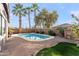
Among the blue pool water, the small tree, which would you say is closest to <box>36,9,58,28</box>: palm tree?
the blue pool water

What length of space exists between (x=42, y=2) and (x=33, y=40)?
0.56 m

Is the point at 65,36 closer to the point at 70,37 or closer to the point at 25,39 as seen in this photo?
the point at 70,37

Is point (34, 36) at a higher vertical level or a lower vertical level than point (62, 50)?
higher

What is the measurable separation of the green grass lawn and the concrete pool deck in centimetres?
6

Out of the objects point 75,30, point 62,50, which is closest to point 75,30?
point 75,30

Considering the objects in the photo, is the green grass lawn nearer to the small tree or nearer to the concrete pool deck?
the concrete pool deck

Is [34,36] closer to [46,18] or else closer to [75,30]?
[46,18]

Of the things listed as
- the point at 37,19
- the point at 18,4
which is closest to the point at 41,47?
the point at 37,19

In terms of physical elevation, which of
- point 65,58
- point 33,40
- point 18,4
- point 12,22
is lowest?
point 65,58

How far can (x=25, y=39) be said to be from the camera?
413 cm

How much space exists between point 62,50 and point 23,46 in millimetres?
564

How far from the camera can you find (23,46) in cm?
412

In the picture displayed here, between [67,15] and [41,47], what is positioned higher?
[67,15]

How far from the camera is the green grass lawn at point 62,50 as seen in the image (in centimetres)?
411
